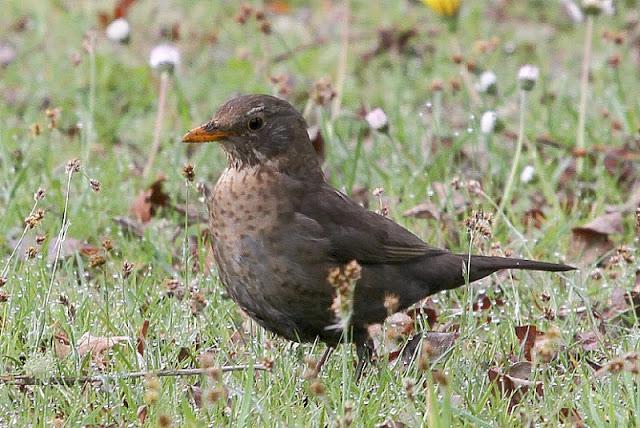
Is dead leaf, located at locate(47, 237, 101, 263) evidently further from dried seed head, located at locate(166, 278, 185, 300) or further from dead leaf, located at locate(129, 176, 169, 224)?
dried seed head, located at locate(166, 278, 185, 300)

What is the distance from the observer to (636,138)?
645 centimetres

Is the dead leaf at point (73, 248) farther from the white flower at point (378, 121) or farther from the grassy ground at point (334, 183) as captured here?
the white flower at point (378, 121)

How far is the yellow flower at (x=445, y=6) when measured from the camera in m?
6.46

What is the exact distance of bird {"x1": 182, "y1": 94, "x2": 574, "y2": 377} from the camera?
415 centimetres

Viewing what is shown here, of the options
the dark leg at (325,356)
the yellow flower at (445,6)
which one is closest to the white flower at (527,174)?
the yellow flower at (445,6)

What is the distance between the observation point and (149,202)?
227 inches

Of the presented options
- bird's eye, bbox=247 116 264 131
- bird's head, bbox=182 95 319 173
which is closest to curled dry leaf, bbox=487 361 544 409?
bird's head, bbox=182 95 319 173

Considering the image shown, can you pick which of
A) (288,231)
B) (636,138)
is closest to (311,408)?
(288,231)

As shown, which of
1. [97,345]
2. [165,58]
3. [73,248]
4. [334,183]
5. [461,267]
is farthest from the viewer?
[334,183]

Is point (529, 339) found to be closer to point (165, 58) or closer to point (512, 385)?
point (512, 385)

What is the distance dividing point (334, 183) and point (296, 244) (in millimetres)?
1894

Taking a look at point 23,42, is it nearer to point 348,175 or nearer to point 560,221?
point 348,175

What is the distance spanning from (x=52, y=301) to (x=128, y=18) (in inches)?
173

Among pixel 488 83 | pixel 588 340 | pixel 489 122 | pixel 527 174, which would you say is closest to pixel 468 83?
Result: pixel 488 83
